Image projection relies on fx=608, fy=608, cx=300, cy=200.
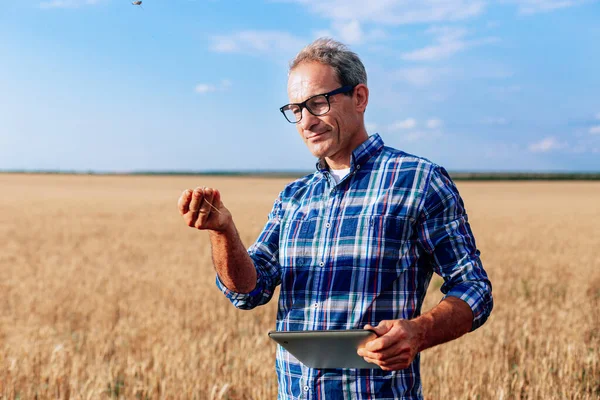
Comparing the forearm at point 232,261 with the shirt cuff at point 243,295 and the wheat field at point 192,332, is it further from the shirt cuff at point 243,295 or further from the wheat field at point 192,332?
the wheat field at point 192,332

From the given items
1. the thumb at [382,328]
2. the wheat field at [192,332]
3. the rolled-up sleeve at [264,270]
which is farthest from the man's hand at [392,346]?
the wheat field at [192,332]

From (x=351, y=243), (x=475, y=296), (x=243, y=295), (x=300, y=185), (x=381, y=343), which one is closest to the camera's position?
(x=381, y=343)

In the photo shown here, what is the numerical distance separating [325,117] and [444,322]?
84 centimetres

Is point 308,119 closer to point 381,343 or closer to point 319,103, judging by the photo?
point 319,103

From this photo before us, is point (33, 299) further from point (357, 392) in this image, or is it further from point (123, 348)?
point (357, 392)

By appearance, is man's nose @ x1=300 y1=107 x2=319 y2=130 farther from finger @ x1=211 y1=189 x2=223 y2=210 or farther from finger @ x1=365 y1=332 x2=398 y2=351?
finger @ x1=365 y1=332 x2=398 y2=351

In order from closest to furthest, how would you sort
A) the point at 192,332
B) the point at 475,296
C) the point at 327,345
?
the point at 327,345
the point at 475,296
the point at 192,332

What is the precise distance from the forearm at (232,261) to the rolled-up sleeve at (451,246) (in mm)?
636

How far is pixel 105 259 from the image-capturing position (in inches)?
492

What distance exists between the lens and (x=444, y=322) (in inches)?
78.1

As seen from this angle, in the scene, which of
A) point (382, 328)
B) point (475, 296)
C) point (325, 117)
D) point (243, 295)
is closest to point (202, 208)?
point (243, 295)

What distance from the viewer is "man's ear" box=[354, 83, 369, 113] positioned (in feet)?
7.55

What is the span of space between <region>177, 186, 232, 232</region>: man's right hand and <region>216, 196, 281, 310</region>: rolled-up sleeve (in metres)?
0.37

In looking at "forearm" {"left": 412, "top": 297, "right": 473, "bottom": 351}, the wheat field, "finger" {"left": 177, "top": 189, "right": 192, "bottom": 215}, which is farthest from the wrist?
the wheat field
